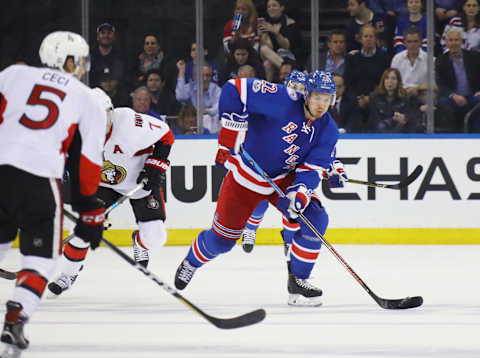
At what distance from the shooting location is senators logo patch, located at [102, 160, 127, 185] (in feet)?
13.8

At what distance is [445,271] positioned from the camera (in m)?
4.95

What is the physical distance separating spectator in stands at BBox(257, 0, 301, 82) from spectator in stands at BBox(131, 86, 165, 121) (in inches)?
34.1

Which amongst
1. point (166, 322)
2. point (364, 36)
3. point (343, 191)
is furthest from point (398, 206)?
point (166, 322)

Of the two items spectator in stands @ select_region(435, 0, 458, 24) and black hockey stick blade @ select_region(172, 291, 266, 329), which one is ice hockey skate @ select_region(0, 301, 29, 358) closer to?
black hockey stick blade @ select_region(172, 291, 266, 329)

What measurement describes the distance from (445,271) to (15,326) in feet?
9.77

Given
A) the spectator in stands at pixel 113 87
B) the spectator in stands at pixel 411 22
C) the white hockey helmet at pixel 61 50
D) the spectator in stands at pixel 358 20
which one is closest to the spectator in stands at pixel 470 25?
the spectator in stands at pixel 411 22

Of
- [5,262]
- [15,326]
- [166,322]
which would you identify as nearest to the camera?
[15,326]

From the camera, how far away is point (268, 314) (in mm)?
3648

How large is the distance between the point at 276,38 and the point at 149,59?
931 millimetres

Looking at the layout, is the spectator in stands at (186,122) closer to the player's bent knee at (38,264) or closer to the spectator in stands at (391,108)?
the spectator in stands at (391,108)

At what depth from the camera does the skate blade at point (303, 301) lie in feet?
12.6

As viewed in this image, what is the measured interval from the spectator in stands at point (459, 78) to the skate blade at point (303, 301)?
2.89m

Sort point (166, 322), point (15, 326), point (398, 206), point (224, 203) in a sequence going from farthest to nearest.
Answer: point (398, 206) → point (224, 203) → point (166, 322) → point (15, 326)

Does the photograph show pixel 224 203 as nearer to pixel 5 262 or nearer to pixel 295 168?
pixel 295 168
